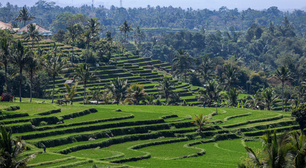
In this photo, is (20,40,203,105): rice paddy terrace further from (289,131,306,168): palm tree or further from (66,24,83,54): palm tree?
(289,131,306,168): palm tree

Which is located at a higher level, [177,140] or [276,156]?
[276,156]

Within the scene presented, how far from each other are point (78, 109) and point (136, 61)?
66.2 m

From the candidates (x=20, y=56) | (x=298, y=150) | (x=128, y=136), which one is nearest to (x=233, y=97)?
(x=128, y=136)

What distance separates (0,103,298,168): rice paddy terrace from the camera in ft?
136

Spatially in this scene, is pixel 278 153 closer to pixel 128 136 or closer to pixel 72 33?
pixel 128 136

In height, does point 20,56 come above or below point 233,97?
above

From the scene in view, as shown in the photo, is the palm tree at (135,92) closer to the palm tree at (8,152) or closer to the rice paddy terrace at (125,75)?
the rice paddy terrace at (125,75)

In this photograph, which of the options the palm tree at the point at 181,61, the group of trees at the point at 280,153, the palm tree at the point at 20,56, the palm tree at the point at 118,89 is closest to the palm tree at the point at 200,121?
the palm tree at the point at 118,89

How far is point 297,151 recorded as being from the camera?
2431 cm

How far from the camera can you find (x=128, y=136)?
50.8 metres

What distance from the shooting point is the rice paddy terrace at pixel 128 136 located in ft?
136

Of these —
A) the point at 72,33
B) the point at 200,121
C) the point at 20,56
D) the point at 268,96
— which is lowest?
the point at 200,121

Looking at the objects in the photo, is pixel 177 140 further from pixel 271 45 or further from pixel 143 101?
pixel 271 45

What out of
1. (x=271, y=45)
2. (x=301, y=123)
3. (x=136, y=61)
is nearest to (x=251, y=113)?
(x=301, y=123)
